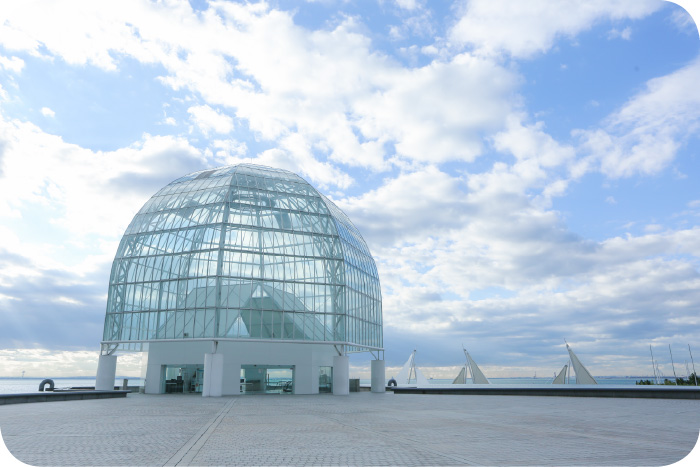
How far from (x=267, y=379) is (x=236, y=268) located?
10894mm

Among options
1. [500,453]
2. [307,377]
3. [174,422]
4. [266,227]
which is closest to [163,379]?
[307,377]

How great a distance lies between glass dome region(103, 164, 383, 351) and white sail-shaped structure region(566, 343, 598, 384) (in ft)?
159

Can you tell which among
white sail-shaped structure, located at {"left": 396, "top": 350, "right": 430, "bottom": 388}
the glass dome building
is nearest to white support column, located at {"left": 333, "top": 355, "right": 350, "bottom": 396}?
the glass dome building

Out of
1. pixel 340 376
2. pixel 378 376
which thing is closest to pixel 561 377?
pixel 378 376

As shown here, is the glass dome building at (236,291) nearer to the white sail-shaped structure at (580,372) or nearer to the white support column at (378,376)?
the white support column at (378,376)

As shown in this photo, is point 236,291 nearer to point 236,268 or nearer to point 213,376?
point 236,268

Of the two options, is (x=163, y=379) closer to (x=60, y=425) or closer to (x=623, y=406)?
(x=60, y=425)

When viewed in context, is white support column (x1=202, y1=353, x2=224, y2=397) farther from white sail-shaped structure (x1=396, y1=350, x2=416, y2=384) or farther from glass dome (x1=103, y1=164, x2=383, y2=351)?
white sail-shaped structure (x1=396, y1=350, x2=416, y2=384)

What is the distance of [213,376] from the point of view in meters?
40.1

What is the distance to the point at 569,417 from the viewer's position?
21.5 m

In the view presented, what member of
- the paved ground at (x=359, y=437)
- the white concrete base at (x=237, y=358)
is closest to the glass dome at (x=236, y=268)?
the white concrete base at (x=237, y=358)

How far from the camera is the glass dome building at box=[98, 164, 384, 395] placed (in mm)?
42938

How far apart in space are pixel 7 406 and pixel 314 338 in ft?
76.2

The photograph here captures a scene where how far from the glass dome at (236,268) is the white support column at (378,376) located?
3.85m
